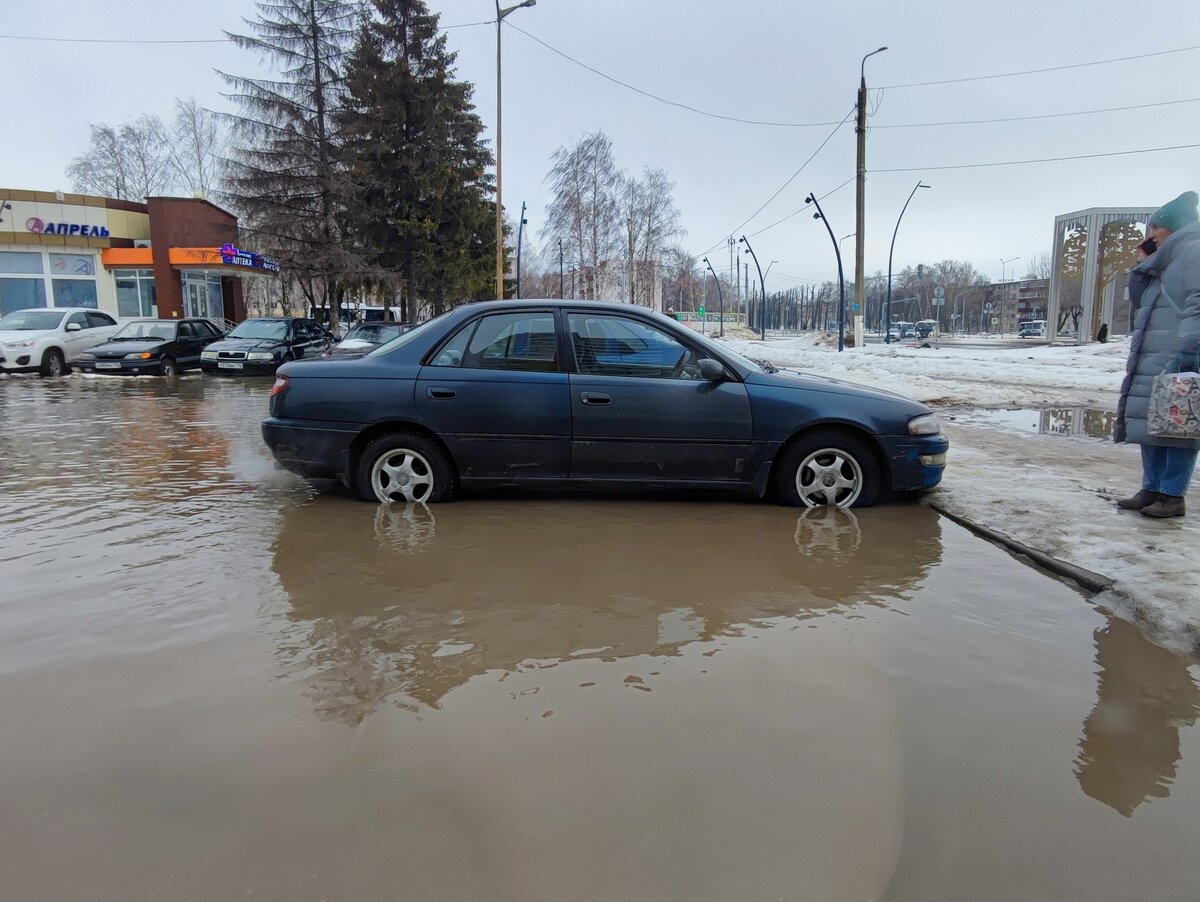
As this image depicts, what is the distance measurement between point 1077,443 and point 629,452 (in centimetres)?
554

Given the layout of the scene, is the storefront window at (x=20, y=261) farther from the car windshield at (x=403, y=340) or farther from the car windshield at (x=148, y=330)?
the car windshield at (x=403, y=340)

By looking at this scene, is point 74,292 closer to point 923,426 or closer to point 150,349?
point 150,349

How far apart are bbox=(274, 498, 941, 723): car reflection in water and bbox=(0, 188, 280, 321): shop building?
A: 27.2m

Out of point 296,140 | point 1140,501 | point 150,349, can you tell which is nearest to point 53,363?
point 150,349

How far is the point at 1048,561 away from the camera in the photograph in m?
4.16

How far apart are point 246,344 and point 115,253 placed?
16821 millimetres

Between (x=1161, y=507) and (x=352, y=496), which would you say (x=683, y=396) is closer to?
(x=352, y=496)

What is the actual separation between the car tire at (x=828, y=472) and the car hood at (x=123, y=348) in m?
17.7

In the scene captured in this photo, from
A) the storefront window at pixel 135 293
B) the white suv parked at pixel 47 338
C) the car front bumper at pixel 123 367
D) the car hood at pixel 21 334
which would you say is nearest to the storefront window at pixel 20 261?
the storefront window at pixel 135 293

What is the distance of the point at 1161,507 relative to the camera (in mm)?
4840

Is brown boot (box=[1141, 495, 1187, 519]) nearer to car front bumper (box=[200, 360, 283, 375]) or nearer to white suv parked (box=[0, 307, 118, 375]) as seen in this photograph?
car front bumper (box=[200, 360, 283, 375])

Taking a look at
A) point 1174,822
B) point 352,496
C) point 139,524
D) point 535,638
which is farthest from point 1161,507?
point 139,524

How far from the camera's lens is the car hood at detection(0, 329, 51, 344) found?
17.4 meters

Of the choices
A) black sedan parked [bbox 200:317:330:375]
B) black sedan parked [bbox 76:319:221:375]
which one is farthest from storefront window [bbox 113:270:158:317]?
black sedan parked [bbox 200:317:330:375]
